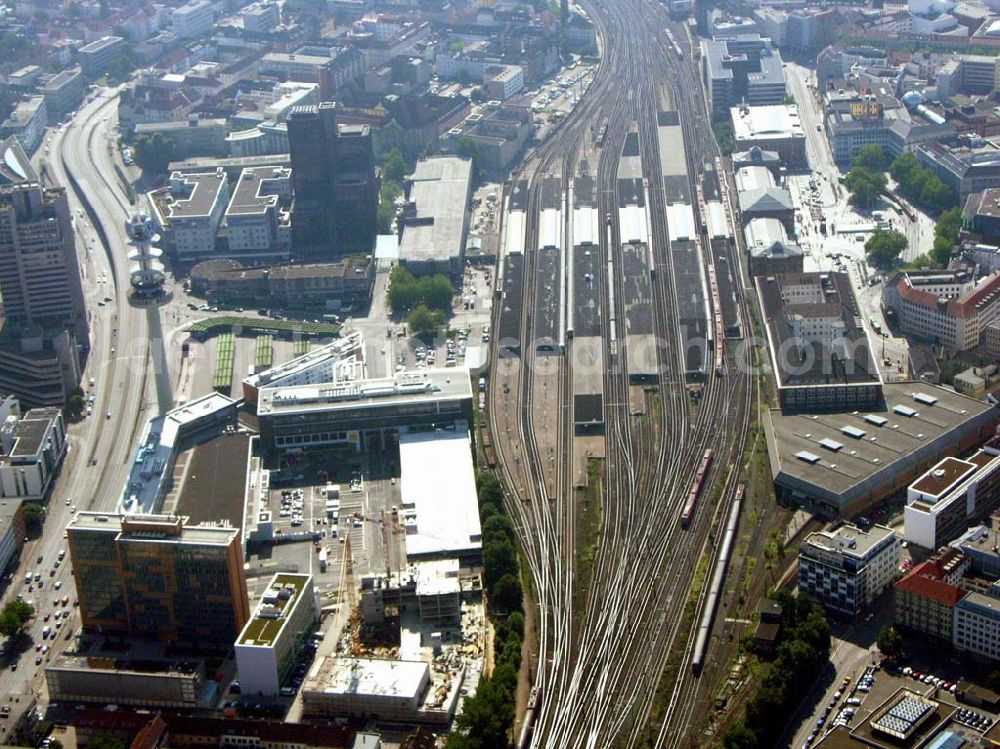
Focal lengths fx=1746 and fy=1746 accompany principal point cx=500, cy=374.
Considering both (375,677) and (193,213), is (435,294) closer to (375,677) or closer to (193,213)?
(193,213)

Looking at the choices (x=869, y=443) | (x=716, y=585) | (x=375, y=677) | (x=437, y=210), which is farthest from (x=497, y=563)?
(x=437, y=210)

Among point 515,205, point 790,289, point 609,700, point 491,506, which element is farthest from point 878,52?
point 609,700

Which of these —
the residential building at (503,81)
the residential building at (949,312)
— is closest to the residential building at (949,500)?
the residential building at (949,312)

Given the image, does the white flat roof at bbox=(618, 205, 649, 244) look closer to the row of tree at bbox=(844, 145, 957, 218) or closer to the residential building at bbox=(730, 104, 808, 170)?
the residential building at bbox=(730, 104, 808, 170)

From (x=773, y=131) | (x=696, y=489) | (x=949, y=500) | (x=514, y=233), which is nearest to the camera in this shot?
(x=949, y=500)

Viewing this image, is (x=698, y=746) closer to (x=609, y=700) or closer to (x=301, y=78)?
(x=609, y=700)

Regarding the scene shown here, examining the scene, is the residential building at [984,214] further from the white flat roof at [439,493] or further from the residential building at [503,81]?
the residential building at [503,81]
